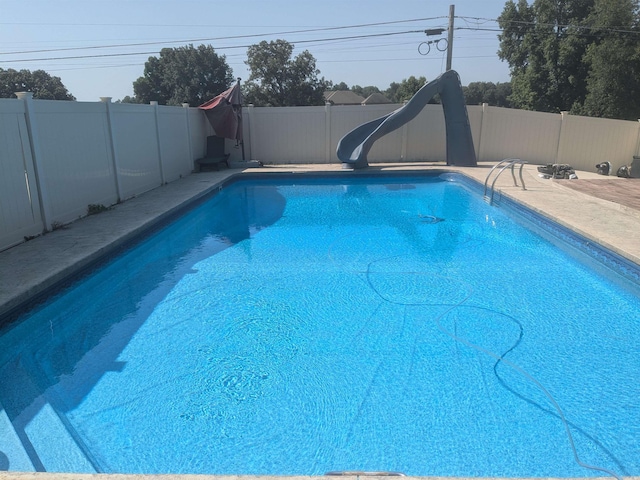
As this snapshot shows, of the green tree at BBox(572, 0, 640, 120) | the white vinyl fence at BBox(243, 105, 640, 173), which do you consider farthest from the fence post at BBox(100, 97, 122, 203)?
the green tree at BBox(572, 0, 640, 120)

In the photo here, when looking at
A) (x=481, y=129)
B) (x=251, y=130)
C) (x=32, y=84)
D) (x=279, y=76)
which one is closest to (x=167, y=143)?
(x=251, y=130)

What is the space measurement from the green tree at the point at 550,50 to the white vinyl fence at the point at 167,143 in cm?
1214

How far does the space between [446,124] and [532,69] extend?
16.6 meters

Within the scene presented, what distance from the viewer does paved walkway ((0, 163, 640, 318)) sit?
14.9 ft

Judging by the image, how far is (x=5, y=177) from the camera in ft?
17.3

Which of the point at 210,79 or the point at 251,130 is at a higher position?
the point at 210,79

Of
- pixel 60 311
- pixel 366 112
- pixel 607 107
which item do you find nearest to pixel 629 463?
pixel 60 311

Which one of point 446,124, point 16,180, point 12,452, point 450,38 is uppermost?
point 450,38

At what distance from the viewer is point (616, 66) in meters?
19.8

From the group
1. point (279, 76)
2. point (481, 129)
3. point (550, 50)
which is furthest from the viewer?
point (279, 76)

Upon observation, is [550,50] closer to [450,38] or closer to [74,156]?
[450,38]

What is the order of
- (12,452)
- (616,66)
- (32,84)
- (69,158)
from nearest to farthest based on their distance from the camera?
(12,452)
(69,158)
(616,66)
(32,84)

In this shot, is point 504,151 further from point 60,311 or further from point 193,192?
point 60,311

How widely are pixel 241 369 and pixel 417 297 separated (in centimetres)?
226
